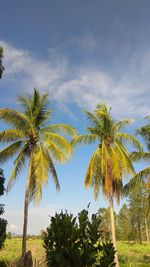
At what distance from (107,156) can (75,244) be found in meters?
12.9

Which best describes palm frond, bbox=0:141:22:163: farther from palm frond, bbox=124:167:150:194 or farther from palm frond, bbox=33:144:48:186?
palm frond, bbox=124:167:150:194

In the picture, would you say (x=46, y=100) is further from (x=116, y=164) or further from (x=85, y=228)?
(x=85, y=228)

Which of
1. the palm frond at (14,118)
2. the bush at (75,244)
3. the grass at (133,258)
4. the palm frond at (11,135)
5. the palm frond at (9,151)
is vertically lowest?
the grass at (133,258)

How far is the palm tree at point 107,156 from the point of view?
1900 cm

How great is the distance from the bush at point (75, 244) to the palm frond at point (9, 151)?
38.7 ft

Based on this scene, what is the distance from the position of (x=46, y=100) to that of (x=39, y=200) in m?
6.50

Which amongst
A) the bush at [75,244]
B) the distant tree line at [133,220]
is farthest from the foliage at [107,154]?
the distant tree line at [133,220]

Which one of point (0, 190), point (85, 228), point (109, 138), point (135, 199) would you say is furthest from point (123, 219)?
point (85, 228)

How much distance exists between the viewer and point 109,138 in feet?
68.3

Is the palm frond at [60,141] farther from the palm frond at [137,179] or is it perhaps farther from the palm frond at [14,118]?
the palm frond at [137,179]

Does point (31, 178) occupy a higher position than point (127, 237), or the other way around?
point (31, 178)

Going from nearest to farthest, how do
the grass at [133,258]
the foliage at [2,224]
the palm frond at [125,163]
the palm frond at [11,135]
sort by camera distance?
the foliage at [2,224]
the palm frond at [11,135]
the palm frond at [125,163]
the grass at [133,258]

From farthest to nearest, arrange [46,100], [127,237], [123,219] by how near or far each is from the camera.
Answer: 1. [123,219]
2. [127,237]
3. [46,100]

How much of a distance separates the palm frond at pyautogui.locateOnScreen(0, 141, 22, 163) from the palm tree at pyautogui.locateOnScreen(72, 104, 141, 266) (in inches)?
167
